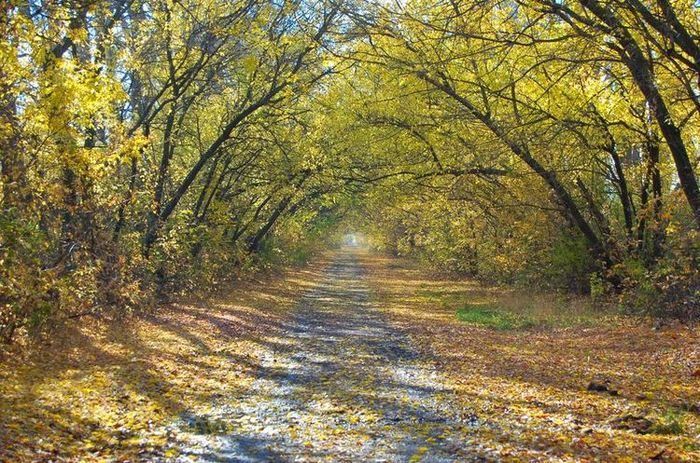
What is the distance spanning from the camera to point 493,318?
14781 mm

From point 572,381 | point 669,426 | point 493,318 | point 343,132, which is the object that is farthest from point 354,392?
point 343,132

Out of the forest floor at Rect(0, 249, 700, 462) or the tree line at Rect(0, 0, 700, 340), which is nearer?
the forest floor at Rect(0, 249, 700, 462)

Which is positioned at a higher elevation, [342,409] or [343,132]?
[343,132]

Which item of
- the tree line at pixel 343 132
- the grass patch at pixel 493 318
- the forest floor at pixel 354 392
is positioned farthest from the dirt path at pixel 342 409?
the tree line at pixel 343 132

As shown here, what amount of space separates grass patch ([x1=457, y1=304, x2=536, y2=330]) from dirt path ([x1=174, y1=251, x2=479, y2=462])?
316 cm

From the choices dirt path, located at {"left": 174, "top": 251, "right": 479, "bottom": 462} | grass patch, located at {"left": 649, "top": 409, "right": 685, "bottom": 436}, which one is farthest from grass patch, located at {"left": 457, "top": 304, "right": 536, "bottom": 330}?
grass patch, located at {"left": 649, "top": 409, "right": 685, "bottom": 436}

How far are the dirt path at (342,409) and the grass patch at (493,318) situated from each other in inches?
124

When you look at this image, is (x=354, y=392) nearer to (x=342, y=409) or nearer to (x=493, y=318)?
(x=342, y=409)

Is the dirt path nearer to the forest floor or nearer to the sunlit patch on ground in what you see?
the forest floor

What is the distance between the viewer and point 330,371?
28.7ft

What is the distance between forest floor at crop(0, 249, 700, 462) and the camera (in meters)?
5.47

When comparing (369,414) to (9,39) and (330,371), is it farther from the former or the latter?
(9,39)

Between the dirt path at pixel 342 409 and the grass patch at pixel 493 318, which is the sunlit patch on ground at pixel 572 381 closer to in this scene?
the grass patch at pixel 493 318

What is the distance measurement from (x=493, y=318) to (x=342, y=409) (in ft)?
28.7
